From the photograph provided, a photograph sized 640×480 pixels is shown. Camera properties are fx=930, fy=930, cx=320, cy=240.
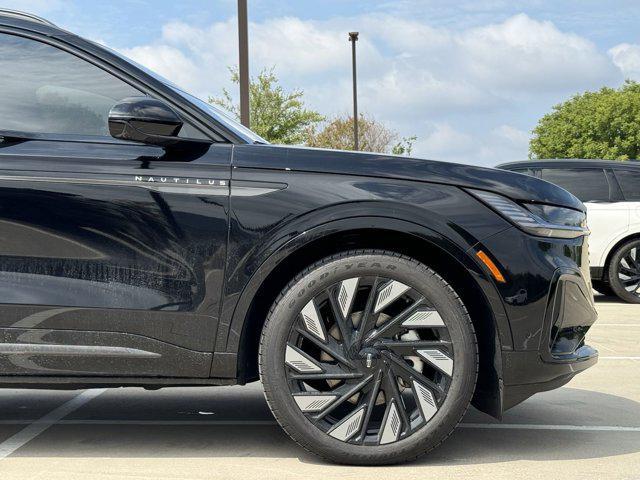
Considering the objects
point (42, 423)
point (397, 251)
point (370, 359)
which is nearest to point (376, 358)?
point (370, 359)

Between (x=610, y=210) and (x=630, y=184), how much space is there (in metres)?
0.43

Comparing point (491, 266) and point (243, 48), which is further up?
point (243, 48)

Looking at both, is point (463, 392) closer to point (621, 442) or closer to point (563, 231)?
point (563, 231)

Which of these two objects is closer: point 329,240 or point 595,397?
point 329,240

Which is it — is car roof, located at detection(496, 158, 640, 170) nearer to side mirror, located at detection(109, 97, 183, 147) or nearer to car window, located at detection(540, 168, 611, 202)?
car window, located at detection(540, 168, 611, 202)

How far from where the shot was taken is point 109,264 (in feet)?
11.9

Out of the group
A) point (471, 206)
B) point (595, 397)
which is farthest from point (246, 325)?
point (595, 397)

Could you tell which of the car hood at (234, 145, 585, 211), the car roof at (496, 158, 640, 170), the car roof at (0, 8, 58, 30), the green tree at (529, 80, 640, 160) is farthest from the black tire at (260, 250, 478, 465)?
the green tree at (529, 80, 640, 160)

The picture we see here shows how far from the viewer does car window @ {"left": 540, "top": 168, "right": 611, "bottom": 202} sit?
11.6m

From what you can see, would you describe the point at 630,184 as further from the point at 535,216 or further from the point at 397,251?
the point at 397,251

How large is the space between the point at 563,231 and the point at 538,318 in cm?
40

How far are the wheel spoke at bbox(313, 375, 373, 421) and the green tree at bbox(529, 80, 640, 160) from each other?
61656 millimetres

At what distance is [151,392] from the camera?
557 cm

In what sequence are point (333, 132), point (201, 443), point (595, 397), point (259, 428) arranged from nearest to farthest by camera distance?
point (201, 443)
point (259, 428)
point (595, 397)
point (333, 132)
